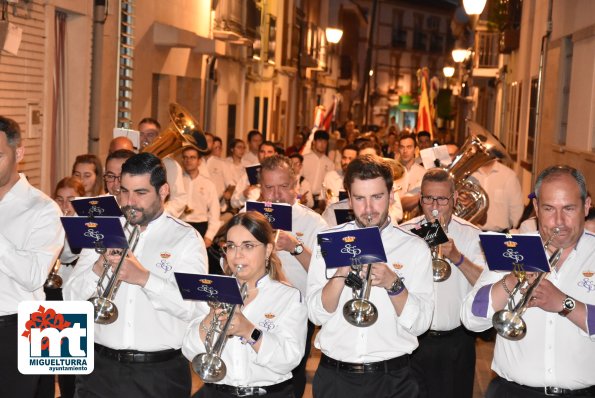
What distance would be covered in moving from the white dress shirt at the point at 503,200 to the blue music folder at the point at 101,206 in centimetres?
626

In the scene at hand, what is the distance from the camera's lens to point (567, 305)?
5.00 metres

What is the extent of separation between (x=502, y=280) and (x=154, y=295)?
1.74 meters

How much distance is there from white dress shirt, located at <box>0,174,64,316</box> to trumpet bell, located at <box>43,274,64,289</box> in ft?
5.12

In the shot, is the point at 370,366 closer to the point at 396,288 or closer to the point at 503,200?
the point at 396,288

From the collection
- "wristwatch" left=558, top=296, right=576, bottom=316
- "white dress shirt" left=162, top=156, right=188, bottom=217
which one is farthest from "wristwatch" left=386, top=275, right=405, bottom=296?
"white dress shirt" left=162, top=156, right=188, bottom=217

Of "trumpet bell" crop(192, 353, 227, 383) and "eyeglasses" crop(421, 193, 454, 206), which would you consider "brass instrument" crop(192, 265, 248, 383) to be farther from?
"eyeglasses" crop(421, 193, 454, 206)

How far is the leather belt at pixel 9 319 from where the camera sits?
5.83 meters

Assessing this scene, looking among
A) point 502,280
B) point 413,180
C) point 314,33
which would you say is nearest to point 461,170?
point 413,180

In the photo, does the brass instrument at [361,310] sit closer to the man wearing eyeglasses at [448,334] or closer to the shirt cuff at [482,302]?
the shirt cuff at [482,302]

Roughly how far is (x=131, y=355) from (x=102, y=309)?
328mm

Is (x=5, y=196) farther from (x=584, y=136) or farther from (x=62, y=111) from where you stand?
→ (x=584, y=136)

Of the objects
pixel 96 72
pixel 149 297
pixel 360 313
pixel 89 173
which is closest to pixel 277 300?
pixel 360 313

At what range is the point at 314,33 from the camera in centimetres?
4794

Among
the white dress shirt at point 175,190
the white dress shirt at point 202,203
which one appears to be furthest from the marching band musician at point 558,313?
the white dress shirt at point 202,203
